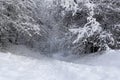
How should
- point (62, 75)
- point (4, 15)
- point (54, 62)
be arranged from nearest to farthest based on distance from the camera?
1. point (62, 75)
2. point (54, 62)
3. point (4, 15)

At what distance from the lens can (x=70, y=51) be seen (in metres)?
10.7

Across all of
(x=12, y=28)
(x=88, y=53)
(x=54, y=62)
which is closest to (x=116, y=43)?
(x=88, y=53)

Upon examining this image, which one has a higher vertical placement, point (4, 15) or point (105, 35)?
point (4, 15)

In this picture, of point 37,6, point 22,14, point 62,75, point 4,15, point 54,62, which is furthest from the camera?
point 37,6

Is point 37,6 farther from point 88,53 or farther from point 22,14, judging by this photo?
point 88,53

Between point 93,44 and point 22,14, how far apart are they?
2943 mm

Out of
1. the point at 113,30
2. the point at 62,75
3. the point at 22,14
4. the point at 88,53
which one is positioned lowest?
the point at 62,75

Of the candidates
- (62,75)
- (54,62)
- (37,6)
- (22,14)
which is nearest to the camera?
(62,75)

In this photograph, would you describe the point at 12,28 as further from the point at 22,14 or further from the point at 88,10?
the point at 88,10

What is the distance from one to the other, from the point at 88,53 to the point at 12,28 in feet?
10.2

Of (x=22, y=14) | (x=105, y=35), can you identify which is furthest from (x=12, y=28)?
(x=105, y=35)

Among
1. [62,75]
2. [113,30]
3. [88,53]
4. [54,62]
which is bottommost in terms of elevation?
[62,75]

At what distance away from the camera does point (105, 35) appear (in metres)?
9.65

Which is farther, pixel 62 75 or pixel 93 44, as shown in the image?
pixel 93 44
